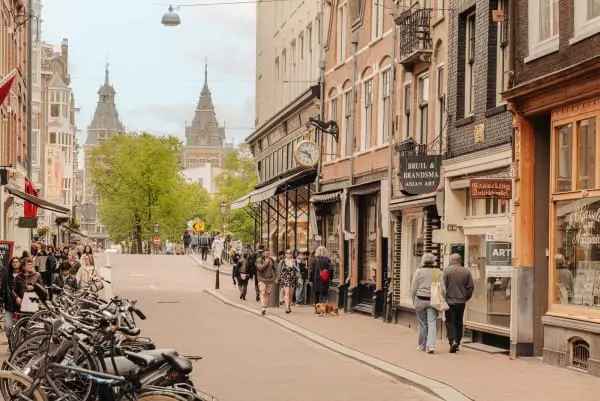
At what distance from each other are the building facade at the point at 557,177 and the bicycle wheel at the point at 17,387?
9708 millimetres

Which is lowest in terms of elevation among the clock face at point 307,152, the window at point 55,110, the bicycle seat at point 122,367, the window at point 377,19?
the bicycle seat at point 122,367

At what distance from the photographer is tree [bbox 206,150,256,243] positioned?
10638 centimetres

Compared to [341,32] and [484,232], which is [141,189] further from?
[484,232]

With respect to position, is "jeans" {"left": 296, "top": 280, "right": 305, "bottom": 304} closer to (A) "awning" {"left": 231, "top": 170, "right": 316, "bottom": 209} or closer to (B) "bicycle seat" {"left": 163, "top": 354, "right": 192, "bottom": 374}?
(A) "awning" {"left": 231, "top": 170, "right": 316, "bottom": 209}

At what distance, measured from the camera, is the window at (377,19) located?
3492cm

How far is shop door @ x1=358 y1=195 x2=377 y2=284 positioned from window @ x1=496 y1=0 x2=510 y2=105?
11.5 meters

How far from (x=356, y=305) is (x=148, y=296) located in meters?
11.7

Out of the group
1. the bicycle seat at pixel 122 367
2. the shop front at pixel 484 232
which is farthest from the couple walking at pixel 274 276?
the bicycle seat at pixel 122 367

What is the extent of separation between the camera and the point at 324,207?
41.9 metres

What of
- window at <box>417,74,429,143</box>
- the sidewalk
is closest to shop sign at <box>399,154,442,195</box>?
window at <box>417,74,429,143</box>

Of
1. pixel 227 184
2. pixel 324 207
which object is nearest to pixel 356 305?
pixel 324 207

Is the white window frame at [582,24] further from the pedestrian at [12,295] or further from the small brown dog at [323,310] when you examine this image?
the small brown dog at [323,310]

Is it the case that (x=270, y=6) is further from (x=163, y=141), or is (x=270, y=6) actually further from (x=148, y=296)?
(x=163, y=141)

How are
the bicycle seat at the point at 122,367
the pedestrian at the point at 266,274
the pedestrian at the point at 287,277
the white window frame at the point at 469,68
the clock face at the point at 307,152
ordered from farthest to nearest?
1. the clock face at the point at 307,152
2. the pedestrian at the point at 266,274
3. the pedestrian at the point at 287,277
4. the white window frame at the point at 469,68
5. the bicycle seat at the point at 122,367
